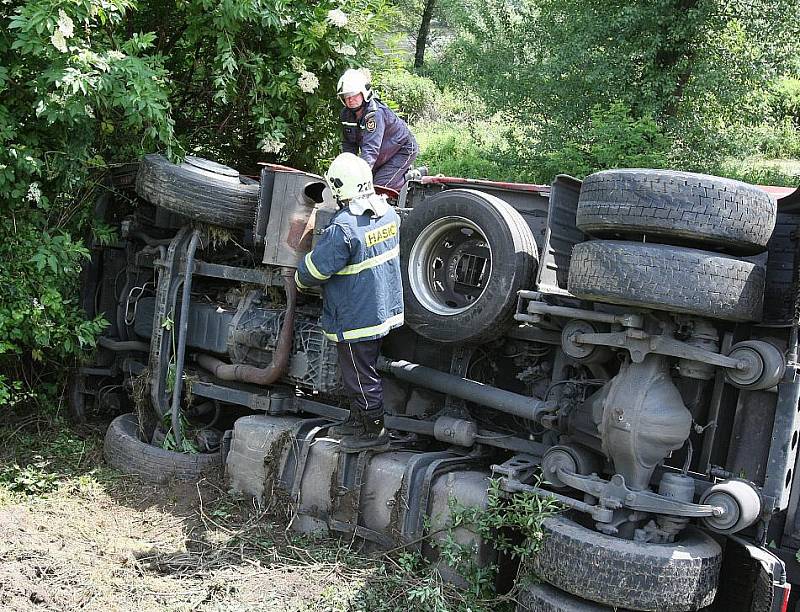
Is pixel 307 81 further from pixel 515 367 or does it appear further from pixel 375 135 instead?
pixel 515 367

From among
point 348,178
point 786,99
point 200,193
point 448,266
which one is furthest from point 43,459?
point 786,99

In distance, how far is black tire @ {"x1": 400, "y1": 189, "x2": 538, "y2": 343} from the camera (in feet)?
14.6

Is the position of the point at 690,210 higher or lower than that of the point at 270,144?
lower

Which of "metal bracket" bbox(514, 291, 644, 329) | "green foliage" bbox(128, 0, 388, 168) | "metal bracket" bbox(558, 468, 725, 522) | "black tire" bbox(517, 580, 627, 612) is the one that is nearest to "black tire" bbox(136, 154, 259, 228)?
"green foliage" bbox(128, 0, 388, 168)

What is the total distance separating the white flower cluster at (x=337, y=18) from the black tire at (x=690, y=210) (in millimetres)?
3311

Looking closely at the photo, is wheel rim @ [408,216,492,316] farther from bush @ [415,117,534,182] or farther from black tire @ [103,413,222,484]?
bush @ [415,117,534,182]

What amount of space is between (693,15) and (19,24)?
936cm

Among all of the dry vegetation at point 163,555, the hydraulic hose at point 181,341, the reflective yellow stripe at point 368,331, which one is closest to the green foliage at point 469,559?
the dry vegetation at point 163,555

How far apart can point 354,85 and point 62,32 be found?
6.17ft

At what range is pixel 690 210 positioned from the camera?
3553 mm

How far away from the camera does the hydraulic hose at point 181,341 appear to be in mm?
5711

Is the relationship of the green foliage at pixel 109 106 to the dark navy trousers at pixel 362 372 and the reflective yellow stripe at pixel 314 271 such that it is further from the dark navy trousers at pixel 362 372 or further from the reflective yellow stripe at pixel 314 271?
the dark navy trousers at pixel 362 372

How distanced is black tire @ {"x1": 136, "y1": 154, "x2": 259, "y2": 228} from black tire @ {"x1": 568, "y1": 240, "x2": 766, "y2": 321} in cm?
276

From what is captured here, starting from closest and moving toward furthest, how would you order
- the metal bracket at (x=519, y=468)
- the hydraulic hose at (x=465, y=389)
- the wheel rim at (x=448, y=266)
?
the metal bracket at (x=519, y=468), the hydraulic hose at (x=465, y=389), the wheel rim at (x=448, y=266)
